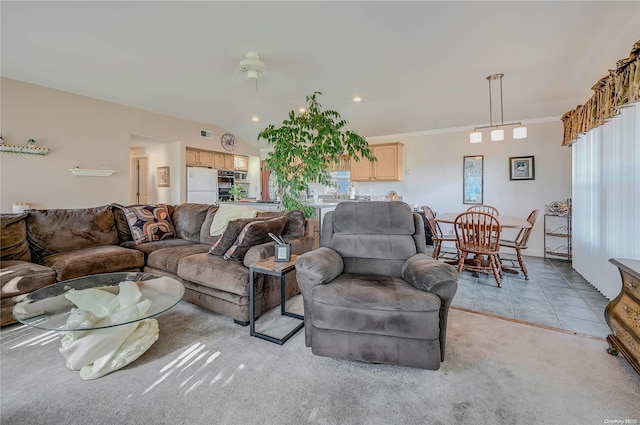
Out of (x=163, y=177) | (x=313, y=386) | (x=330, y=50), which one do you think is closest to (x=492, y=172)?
(x=330, y=50)

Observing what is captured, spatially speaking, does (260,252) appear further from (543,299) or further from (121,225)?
(543,299)

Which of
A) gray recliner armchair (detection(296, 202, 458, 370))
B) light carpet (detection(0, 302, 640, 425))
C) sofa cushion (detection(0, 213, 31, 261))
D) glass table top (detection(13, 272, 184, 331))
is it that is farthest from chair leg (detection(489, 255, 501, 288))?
sofa cushion (detection(0, 213, 31, 261))

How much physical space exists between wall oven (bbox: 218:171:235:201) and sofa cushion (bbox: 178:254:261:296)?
448cm

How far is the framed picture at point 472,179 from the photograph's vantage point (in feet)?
17.0

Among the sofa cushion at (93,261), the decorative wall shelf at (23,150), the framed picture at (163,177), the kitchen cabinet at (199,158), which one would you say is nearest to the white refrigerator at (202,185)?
the kitchen cabinet at (199,158)

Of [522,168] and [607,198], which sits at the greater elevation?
[522,168]

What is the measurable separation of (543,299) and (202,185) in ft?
20.7

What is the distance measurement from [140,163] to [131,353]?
6.70 meters

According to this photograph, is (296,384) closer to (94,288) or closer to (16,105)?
(94,288)

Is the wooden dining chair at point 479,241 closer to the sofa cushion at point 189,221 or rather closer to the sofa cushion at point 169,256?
the sofa cushion at point 169,256

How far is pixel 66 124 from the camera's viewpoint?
4234mm

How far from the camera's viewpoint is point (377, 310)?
159 centimetres

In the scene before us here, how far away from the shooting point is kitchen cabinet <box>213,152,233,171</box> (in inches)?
264

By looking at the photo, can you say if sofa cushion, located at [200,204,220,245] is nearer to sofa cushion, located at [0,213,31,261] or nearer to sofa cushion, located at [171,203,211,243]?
sofa cushion, located at [171,203,211,243]
